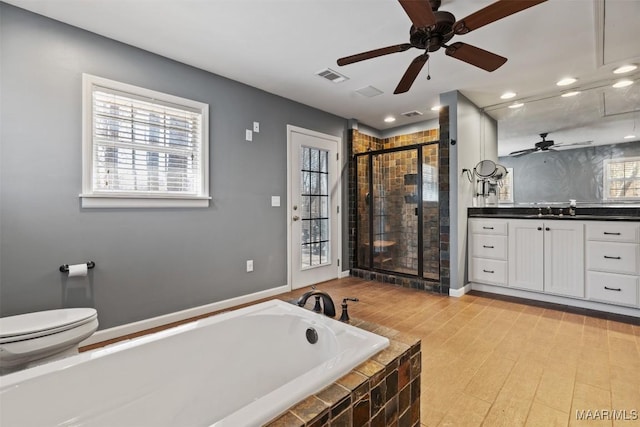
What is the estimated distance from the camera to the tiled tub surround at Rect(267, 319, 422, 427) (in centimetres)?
90

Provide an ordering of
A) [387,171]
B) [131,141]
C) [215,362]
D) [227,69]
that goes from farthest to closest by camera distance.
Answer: [387,171], [227,69], [131,141], [215,362]

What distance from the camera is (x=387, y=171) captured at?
14.0 ft

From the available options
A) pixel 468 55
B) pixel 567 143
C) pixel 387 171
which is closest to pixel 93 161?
pixel 468 55

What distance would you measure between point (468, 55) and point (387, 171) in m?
2.31

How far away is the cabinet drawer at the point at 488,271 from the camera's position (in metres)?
3.47

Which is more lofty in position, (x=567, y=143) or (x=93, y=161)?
(x=567, y=143)

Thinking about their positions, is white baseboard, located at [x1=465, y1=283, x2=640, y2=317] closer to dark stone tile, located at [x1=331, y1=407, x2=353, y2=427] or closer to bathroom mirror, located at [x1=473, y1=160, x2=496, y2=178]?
bathroom mirror, located at [x1=473, y1=160, x2=496, y2=178]

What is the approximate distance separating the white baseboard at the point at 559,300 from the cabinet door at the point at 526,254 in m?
0.13

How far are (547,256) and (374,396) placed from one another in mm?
3059

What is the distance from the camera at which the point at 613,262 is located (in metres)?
2.84

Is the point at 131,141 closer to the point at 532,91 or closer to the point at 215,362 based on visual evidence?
the point at 215,362

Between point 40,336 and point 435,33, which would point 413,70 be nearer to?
point 435,33

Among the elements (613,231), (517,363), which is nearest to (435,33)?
(517,363)

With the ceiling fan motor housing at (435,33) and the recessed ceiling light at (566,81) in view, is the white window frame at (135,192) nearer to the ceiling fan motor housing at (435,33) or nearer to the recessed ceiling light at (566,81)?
the ceiling fan motor housing at (435,33)
